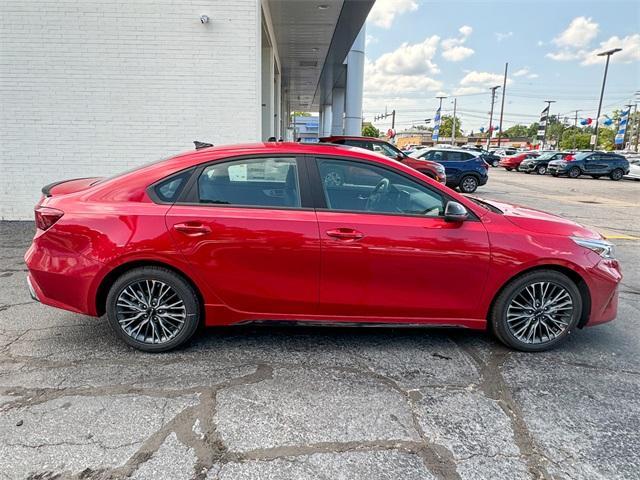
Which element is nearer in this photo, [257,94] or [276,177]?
[276,177]

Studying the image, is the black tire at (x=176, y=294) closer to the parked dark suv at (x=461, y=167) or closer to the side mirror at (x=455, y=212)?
the side mirror at (x=455, y=212)

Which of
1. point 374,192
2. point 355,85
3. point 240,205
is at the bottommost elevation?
point 240,205

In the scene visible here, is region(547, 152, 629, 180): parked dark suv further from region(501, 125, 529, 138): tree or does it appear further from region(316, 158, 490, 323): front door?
region(501, 125, 529, 138): tree

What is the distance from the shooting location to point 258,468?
228 centimetres

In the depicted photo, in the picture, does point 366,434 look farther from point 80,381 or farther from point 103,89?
point 103,89

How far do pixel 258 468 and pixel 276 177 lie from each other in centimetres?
203

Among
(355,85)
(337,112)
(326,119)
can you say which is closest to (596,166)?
(337,112)

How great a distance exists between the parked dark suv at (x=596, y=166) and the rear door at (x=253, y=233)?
1141 inches

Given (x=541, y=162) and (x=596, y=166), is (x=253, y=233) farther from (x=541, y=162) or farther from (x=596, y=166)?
(x=541, y=162)

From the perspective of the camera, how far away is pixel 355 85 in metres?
17.5

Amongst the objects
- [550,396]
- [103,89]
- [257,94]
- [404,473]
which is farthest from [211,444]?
[103,89]

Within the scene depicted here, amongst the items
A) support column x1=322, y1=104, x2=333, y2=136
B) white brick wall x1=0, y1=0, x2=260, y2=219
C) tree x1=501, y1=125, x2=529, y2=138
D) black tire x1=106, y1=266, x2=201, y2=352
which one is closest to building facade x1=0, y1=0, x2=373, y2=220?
white brick wall x1=0, y1=0, x2=260, y2=219

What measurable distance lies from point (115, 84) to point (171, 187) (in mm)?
5428

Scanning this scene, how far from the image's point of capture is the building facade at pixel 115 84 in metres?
7.47
